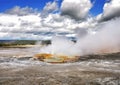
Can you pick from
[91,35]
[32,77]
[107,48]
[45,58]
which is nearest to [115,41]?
[107,48]

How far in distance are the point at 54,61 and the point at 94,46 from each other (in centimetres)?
1600

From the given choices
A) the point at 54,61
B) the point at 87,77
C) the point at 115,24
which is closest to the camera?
the point at 87,77

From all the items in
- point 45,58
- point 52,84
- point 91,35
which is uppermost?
point 91,35

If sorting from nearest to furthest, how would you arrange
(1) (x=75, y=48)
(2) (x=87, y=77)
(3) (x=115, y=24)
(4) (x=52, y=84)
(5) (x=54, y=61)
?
(4) (x=52, y=84) → (2) (x=87, y=77) → (5) (x=54, y=61) → (1) (x=75, y=48) → (3) (x=115, y=24)

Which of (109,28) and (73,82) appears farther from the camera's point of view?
(109,28)

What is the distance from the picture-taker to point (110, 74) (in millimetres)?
21969

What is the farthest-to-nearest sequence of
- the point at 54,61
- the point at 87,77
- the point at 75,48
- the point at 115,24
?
1. the point at 115,24
2. the point at 75,48
3. the point at 54,61
4. the point at 87,77

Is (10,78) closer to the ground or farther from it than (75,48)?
closer to the ground

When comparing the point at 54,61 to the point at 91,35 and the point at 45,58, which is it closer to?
the point at 45,58

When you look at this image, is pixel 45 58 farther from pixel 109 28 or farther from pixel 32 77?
pixel 109 28

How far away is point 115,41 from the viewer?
154ft

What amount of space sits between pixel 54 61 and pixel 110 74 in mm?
11221

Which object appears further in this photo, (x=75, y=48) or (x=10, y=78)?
(x=75, y=48)

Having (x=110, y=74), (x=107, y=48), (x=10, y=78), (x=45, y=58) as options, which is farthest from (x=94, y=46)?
(x=10, y=78)
